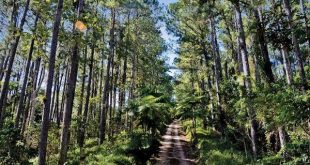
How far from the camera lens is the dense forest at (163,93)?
11.3 metres

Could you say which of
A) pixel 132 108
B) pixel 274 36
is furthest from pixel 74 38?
pixel 132 108

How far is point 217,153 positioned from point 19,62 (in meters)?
32.9

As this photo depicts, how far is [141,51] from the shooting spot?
3941 centimetres

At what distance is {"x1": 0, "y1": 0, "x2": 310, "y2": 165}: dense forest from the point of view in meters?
11.3

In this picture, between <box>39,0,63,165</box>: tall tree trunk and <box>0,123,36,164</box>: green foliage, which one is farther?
<box>0,123,36,164</box>: green foliage

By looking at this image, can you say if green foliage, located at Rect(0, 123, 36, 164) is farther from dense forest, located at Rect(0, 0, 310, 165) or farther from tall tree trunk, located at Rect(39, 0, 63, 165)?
tall tree trunk, located at Rect(39, 0, 63, 165)

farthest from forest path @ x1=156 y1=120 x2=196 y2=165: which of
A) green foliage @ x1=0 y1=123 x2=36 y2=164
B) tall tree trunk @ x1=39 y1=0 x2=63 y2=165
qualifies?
tall tree trunk @ x1=39 y1=0 x2=63 y2=165

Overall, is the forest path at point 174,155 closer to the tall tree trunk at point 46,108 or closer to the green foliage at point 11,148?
the green foliage at point 11,148

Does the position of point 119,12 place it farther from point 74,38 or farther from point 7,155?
point 74,38

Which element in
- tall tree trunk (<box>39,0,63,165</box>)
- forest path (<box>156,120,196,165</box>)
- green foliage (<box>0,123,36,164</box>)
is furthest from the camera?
forest path (<box>156,120,196,165</box>)

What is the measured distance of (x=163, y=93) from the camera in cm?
→ 2964

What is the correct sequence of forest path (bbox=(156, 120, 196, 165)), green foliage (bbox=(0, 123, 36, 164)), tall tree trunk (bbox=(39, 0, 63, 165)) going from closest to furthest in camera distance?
tall tree trunk (bbox=(39, 0, 63, 165))
green foliage (bbox=(0, 123, 36, 164))
forest path (bbox=(156, 120, 196, 165))

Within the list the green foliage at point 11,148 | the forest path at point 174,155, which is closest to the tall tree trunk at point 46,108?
the green foliage at point 11,148

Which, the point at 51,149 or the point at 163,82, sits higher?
the point at 163,82
